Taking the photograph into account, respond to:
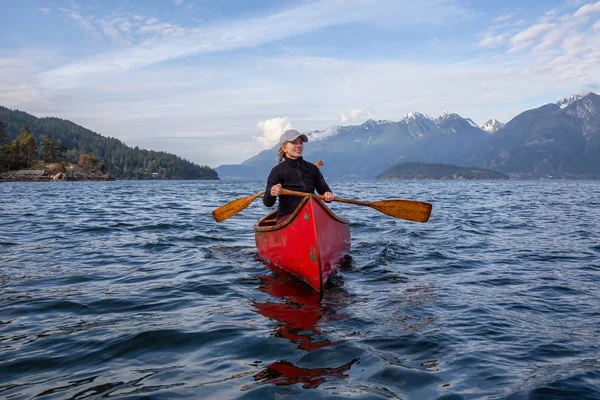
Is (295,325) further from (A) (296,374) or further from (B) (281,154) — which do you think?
(B) (281,154)

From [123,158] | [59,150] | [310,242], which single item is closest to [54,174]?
[59,150]

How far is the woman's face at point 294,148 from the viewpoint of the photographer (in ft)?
30.0

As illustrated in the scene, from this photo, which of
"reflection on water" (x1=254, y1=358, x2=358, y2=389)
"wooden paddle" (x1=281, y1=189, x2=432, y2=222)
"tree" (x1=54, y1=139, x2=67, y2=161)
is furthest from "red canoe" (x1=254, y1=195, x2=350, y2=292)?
"tree" (x1=54, y1=139, x2=67, y2=161)

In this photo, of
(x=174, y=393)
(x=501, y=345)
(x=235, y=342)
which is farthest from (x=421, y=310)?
(x=174, y=393)

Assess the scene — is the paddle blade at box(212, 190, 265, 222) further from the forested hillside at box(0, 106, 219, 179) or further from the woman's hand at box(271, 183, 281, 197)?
the forested hillside at box(0, 106, 219, 179)

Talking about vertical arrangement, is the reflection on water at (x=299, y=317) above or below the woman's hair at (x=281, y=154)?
below

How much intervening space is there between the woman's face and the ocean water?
8.39 ft

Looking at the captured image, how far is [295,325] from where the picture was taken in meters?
5.93

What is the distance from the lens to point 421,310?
6523mm

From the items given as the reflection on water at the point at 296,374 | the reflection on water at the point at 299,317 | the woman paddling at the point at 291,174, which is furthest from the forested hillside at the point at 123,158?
the reflection on water at the point at 296,374

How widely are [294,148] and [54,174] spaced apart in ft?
366

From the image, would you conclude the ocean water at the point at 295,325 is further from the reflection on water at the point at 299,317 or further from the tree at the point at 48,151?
the tree at the point at 48,151

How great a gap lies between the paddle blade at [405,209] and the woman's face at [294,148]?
220cm

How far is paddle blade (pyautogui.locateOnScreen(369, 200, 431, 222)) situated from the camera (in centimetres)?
1014
